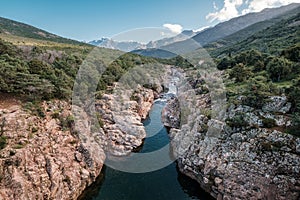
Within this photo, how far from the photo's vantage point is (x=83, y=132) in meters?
28.5

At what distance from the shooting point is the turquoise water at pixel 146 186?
23078 mm

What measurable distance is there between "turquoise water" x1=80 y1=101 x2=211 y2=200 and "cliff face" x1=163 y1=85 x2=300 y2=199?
1208 millimetres

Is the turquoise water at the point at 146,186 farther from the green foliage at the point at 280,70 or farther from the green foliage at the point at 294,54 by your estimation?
the green foliage at the point at 294,54

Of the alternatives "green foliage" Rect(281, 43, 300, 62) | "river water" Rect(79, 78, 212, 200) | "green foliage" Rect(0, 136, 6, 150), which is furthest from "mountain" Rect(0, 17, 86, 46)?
"green foliage" Rect(281, 43, 300, 62)

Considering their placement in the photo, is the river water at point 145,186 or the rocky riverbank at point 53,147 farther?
the river water at point 145,186

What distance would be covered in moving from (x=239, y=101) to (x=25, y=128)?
2468 centimetres

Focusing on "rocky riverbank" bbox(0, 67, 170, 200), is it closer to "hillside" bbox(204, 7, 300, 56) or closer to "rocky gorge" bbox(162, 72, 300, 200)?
"rocky gorge" bbox(162, 72, 300, 200)

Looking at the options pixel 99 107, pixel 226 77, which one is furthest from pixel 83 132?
pixel 226 77

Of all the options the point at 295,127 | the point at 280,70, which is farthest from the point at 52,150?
the point at 280,70

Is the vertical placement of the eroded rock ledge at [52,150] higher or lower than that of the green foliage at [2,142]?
lower

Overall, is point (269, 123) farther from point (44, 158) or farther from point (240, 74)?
→ point (44, 158)

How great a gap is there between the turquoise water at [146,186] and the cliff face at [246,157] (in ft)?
3.96

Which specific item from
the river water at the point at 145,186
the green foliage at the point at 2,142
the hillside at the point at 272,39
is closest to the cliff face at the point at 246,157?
the river water at the point at 145,186

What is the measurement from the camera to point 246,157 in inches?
875
